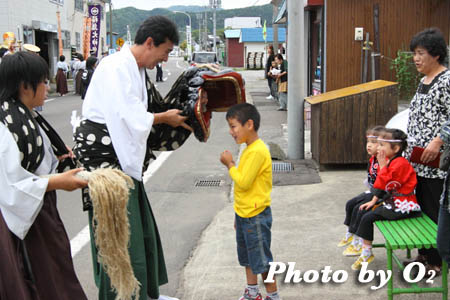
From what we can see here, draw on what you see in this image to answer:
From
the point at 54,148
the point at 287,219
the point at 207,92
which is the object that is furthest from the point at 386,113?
the point at 54,148

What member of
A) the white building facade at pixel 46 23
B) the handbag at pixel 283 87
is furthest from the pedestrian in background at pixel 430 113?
the white building facade at pixel 46 23

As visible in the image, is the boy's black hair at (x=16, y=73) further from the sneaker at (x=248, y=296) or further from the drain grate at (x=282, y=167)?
the drain grate at (x=282, y=167)

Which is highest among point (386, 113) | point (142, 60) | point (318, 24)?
point (318, 24)

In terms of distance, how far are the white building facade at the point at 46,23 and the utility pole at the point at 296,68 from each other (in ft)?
71.4

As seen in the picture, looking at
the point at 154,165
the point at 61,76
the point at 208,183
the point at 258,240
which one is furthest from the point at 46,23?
the point at 258,240

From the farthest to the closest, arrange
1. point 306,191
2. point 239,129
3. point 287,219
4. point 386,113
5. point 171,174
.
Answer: point 171,174 < point 386,113 < point 306,191 < point 287,219 < point 239,129

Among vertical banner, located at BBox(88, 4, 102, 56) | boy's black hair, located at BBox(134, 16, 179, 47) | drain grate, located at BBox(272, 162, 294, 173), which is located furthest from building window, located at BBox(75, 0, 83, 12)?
boy's black hair, located at BBox(134, 16, 179, 47)

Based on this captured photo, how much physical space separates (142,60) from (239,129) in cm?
78

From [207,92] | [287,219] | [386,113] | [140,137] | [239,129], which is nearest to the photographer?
[140,137]

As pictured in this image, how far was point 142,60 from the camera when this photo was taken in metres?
3.33

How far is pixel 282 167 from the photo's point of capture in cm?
788

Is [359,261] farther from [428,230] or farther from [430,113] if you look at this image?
[430,113]

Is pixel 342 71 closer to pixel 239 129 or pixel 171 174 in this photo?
pixel 171 174

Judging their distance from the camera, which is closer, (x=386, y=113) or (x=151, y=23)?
(x=151, y=23)
